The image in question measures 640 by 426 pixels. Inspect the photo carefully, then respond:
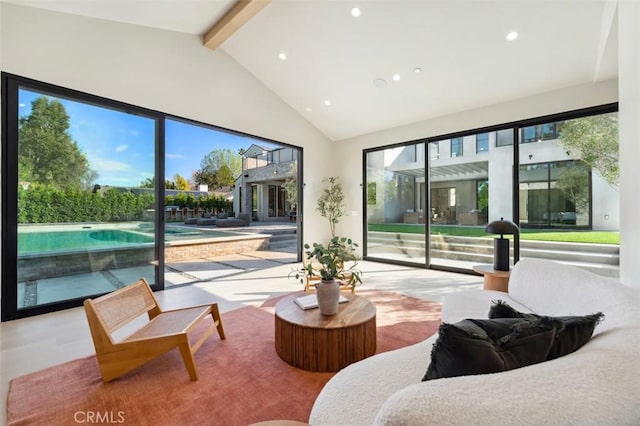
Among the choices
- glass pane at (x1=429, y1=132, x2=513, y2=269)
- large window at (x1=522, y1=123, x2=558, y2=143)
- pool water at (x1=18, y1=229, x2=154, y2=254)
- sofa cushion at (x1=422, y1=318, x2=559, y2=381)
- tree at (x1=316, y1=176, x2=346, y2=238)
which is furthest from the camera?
tree at (x1=316, y1=176, x2=346, y2=238)

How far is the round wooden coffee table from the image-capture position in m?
2.10

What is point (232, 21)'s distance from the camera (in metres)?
3.96

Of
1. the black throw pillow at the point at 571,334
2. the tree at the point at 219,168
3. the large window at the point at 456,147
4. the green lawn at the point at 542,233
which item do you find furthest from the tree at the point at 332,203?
Answer: the black throw pillow at the point at 571,334

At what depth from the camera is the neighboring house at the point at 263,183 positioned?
1117cm

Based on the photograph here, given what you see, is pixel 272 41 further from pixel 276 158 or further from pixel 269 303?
pixel 276 158

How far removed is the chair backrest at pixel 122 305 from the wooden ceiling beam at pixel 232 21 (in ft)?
11.7

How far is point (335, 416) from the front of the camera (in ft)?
3.59

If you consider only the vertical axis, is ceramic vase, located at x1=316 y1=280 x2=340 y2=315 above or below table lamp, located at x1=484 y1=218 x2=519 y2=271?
below

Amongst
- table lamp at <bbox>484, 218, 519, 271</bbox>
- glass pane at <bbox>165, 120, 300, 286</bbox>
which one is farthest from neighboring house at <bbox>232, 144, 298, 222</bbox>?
table lamp at <bbox>484, 218, 519, 271</bbox>

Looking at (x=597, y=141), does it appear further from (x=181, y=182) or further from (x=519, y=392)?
(x=181, y=182)

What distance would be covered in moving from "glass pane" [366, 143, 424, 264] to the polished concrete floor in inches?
19.2

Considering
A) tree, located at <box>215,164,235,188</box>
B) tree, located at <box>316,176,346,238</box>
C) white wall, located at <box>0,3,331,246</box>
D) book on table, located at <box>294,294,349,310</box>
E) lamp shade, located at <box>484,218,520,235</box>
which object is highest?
white wall, located at <box>0,3,331,246</box>

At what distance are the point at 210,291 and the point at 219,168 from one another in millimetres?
5830

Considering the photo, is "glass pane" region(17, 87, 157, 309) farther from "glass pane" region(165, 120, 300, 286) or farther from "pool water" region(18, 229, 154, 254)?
"glass pane" region(165, 120, 300, 286)
